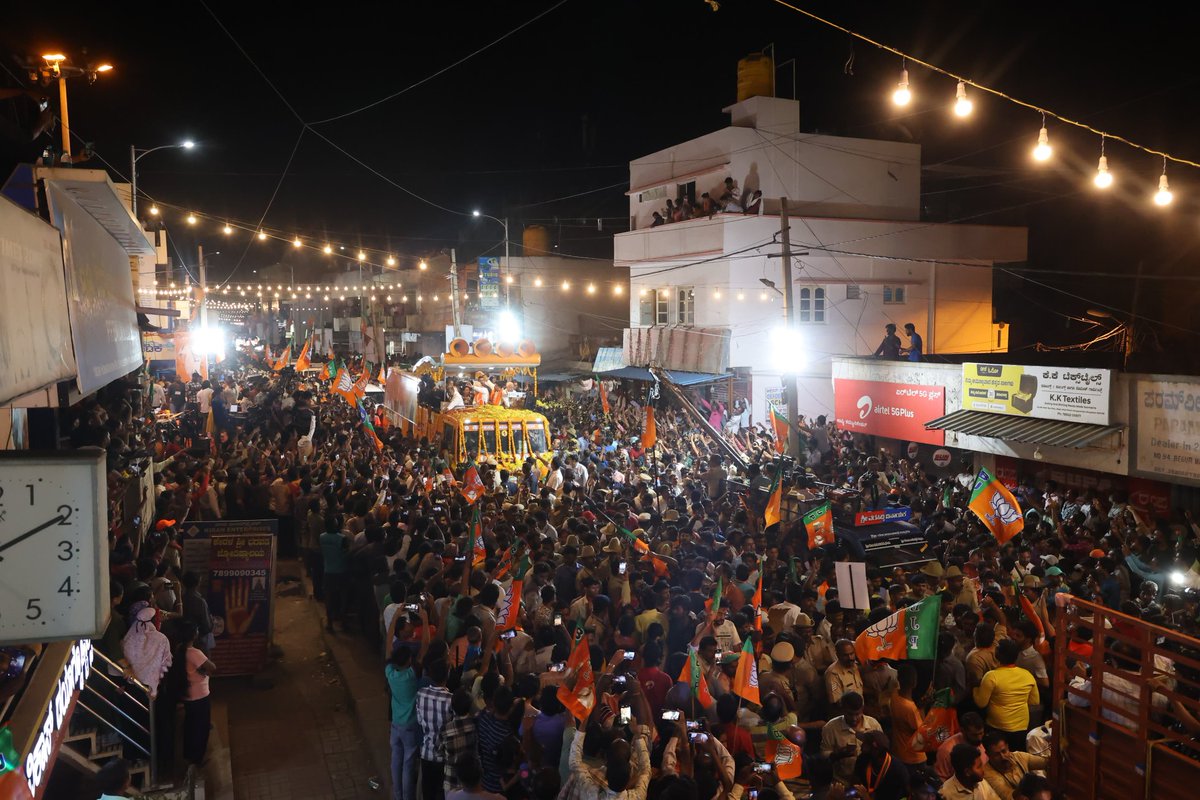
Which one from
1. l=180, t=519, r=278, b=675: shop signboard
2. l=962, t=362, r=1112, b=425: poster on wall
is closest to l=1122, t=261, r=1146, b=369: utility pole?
l=962, t=362, r=1112, b=425: poster on wall

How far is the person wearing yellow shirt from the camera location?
702 cm

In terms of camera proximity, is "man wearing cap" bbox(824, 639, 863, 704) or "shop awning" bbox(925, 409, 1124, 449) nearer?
"man wearing cap" bbox(824, 639, 863, 704)

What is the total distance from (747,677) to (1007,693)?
216 centimetres

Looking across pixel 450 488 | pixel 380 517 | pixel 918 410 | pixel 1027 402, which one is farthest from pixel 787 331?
pixel 380 517

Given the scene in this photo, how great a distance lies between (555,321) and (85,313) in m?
37.9

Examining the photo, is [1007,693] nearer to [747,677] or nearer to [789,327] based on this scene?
[747,677]

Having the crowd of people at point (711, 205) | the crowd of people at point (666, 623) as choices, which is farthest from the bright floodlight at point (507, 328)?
the crowd of people at point (666, 623)

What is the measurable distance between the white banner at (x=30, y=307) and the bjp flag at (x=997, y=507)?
1028 centimetres

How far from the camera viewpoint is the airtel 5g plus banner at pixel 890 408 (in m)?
19.5

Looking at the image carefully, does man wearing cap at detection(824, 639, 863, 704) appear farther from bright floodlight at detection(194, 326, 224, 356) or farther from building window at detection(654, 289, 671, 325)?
bright floodlight at detection(194, 326, 224, 356)

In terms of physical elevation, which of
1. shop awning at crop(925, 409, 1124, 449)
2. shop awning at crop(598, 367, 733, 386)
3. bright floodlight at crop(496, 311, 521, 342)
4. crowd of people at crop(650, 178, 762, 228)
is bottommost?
shop awning at crop(925, 409, 1124, 449)

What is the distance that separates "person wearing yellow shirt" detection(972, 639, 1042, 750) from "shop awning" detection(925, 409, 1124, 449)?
30.8 ft

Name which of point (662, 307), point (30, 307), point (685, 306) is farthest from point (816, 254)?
point (30, 307)

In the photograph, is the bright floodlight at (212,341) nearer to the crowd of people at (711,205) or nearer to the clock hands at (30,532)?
the crowd of people at (711,205)
